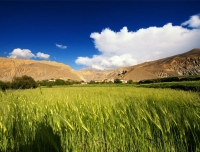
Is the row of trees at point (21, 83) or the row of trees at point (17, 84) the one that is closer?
the row of trees at point (21, 83)

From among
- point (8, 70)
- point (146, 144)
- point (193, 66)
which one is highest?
→ point (8, 70)

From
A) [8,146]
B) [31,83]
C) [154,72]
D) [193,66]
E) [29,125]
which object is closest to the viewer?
[8,146]

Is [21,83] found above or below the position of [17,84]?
above

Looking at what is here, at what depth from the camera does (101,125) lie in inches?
66.9

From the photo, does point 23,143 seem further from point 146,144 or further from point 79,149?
point 146,144

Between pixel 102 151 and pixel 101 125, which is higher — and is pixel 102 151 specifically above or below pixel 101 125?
below

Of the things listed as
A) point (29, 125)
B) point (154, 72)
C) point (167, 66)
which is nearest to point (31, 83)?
point (29, 125)

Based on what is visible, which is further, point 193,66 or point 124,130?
point 193,66

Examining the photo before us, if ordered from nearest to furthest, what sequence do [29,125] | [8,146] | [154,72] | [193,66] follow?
[8,146]
[29,125]
[193,66]
[154,72]

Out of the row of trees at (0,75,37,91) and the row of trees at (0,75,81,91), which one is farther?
the row of trees at (0,75,37,91)

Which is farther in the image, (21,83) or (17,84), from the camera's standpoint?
(21,83)

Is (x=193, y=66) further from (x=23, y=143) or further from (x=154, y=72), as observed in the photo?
(x=23, y=143)

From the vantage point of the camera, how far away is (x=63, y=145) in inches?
54.3

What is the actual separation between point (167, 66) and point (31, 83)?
84962 mm
